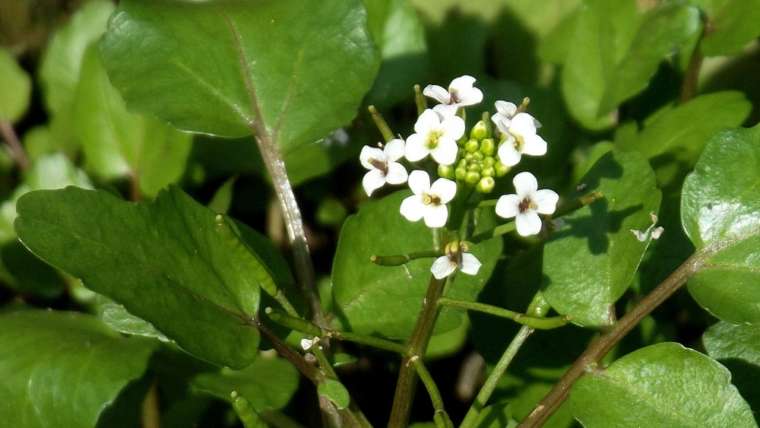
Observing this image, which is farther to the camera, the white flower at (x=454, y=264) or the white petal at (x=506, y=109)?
the white petal at (x=506, y=109)

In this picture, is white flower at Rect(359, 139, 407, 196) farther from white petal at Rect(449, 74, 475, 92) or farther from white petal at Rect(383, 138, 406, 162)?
white petal at Rect(449, 74, 475, 92)

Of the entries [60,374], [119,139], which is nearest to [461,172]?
[60,374]

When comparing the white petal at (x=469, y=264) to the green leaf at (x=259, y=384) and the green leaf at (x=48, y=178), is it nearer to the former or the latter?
the green leaf at (x=259, y=384)

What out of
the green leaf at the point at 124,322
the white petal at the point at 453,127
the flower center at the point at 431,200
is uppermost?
the white petal at the point at 453,127

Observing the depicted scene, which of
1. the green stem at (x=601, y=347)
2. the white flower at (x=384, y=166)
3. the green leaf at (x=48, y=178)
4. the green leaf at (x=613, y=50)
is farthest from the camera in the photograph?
the green leaf at (x=48, y=178)

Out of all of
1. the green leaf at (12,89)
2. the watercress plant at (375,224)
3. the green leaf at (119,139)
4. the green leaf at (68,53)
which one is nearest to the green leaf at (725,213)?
the watercress plant at (375,224)

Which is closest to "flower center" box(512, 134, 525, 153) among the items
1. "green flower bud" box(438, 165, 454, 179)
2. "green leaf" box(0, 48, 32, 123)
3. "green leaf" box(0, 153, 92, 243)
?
"green flower bud" box(438, 165, 454, 179)

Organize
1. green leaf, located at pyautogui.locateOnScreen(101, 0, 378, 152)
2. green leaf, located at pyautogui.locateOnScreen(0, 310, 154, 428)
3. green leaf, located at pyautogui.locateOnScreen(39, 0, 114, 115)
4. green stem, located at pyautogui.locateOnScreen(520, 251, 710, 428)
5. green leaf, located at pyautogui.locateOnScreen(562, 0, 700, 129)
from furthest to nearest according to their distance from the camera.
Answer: green leaf, located at pyautogui.locateOnScreen(39, 0, 114, 115)
green leaf, located at pyautogui.locateOnScreen(562, 0, 700, 129)
green leaf, located at pyautogui.locateOnScreen(101, 0, 378, 152)
green leaf, located at pyautogui.locateOnScreen(0, 310, 154, 428)
green stem, located at pyautogui.locateOnScreen(520, 251, 710, 428)

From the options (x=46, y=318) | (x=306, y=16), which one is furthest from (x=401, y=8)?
(x=46, y=318)
